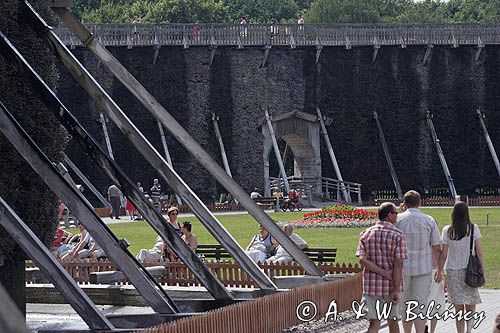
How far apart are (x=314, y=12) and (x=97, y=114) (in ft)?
204

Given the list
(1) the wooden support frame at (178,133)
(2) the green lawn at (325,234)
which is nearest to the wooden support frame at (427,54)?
(2) the green lawn at (325,234)

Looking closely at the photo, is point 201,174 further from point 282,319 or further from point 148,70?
point 282,319

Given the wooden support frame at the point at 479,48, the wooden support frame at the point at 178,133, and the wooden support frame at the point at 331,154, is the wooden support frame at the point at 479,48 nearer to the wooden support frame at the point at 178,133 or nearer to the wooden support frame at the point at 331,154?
the wooden support frame at the point at 331,154

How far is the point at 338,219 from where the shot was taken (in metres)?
37.0

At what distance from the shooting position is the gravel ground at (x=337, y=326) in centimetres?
1580

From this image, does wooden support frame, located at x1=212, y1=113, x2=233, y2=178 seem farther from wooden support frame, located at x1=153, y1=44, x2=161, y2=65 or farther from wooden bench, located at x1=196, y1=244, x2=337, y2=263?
wooden bench, located at x1=196, y1=244, x2=337, y2=263

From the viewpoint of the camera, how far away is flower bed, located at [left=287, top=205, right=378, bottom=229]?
36.2 meters

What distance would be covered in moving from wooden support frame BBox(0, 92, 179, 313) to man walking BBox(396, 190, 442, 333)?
304 cm

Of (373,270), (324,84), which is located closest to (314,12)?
(324,84)

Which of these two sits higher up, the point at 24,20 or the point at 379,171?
the point at 24,20

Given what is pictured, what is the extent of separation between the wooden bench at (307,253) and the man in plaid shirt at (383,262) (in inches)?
323

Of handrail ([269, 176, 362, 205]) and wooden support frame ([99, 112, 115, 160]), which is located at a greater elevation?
wooden support frame ([99, 112, 115, 160])

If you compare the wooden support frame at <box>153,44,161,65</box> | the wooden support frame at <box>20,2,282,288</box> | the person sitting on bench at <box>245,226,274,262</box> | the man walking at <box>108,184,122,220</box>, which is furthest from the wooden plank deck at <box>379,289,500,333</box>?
the wooden support frame at <box>153,44,161,65</box>

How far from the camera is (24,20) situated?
51.6 ft
